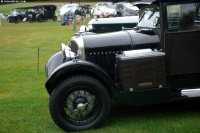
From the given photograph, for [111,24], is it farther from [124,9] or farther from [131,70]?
[124,9]

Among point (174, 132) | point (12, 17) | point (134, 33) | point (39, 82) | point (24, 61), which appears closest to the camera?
point (174, 132)

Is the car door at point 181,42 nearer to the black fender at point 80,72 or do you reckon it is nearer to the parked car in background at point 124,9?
the black fender at point 80,72

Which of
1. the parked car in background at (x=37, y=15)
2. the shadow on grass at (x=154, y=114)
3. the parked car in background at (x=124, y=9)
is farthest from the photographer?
the parked car in background at (x=124, y=9)

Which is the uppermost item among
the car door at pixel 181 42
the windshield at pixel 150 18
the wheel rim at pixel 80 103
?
the windshield at pixel 150 18

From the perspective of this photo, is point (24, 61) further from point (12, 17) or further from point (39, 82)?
point (12, 17)

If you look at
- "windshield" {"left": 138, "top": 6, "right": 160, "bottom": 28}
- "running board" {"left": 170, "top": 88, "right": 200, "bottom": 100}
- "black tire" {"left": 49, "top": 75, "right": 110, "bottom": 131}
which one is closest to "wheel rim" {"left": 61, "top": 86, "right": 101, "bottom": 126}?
"black tire" {"left": 49, "top": 75, "right": 110, "bottom": 131}

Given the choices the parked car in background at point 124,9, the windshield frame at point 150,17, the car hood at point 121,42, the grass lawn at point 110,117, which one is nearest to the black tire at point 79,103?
the grass lawn at point 110,117

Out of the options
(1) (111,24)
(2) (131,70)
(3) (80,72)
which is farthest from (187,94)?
(1) (111,24)

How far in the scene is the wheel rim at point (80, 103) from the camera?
4.38 meters

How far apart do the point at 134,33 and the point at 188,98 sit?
1.31 m

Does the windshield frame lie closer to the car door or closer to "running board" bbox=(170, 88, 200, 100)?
the car door

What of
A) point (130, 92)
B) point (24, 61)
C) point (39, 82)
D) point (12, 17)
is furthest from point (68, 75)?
point (12, 17)

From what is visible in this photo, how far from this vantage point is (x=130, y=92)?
439cm

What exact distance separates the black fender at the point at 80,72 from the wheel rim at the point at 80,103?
0.75 ft
